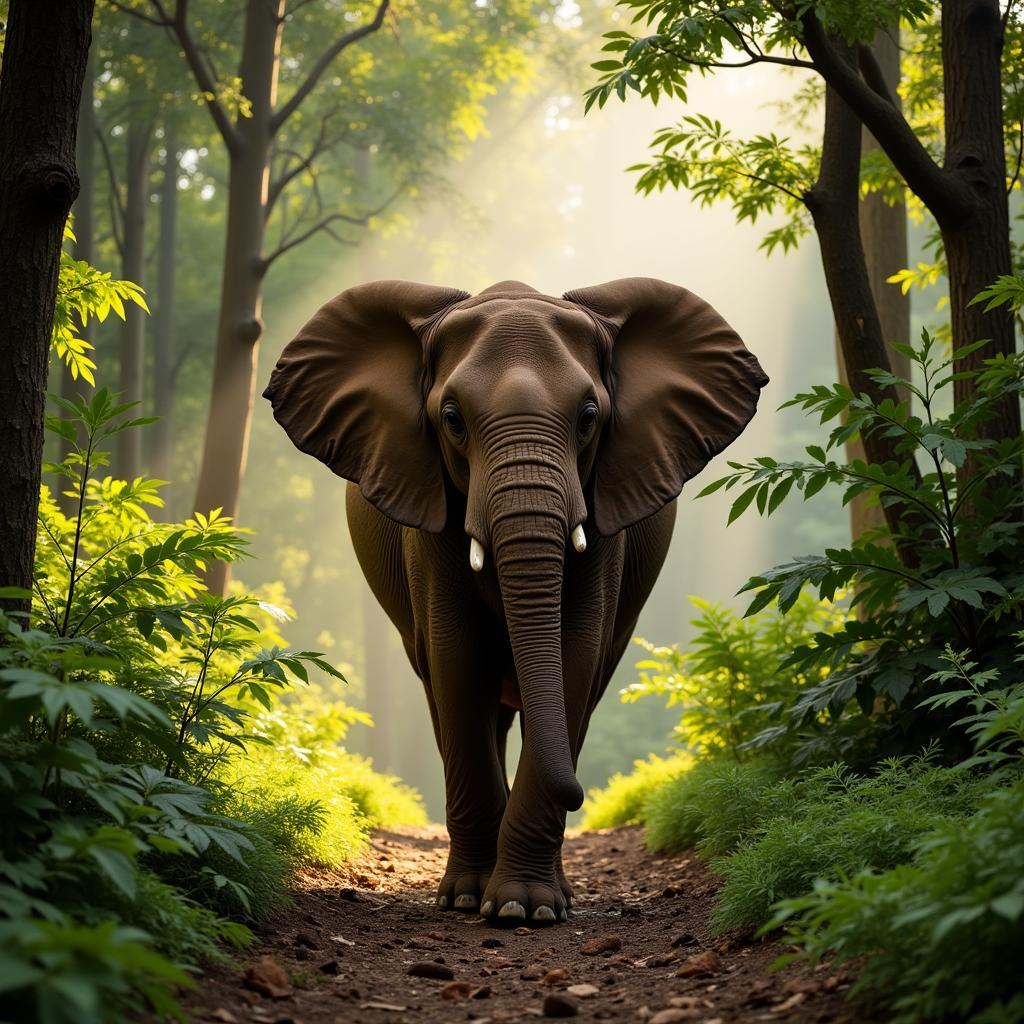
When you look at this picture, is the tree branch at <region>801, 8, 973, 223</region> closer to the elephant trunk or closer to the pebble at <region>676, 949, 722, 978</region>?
the elephant trunk

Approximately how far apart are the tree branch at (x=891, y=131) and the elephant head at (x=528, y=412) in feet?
5.02

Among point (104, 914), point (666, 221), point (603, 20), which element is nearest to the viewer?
point (104, 914)

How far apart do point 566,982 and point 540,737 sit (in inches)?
42.5

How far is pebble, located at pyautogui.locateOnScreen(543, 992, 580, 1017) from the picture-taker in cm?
440

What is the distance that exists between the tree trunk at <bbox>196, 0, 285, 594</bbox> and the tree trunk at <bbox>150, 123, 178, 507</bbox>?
26.8 ft

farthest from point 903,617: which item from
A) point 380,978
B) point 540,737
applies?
point 380,978

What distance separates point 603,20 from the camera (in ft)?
105

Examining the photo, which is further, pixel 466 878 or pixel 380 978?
pixel 466 878

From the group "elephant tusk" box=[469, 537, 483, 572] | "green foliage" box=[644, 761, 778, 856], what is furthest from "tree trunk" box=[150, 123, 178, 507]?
"elephant tusk" box=[469, 537, 483, 572]

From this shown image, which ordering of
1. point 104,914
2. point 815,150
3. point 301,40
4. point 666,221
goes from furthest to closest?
point 666,221 → point 301,40 → point 815,150 → point 104,914

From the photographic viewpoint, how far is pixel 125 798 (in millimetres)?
4305

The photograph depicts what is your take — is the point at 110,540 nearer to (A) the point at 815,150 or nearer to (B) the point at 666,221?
(A) the point at 815,150

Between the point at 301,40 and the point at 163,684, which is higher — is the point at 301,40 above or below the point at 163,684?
above

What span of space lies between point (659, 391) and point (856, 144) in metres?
2.78
